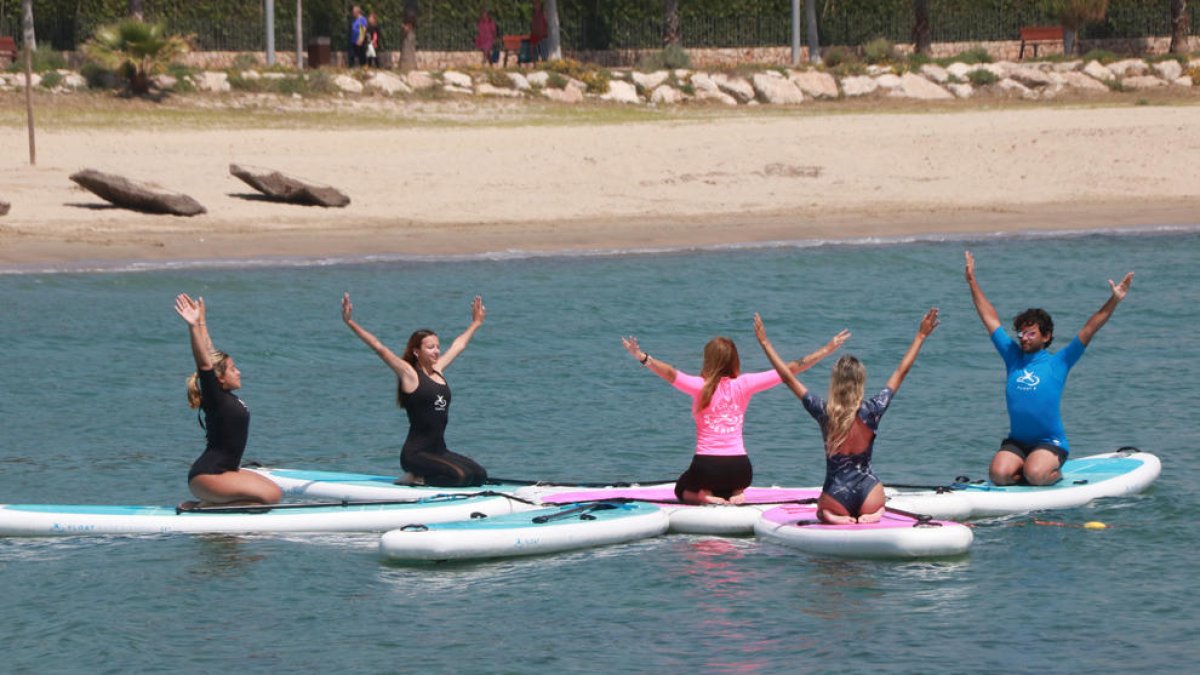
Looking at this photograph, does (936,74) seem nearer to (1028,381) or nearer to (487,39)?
(487,39)

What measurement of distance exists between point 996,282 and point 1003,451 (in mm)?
12271

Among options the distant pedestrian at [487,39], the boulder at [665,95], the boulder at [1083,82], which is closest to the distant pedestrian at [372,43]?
the distant pedestrian at [487,39]

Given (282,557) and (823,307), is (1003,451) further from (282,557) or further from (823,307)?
(823,307)

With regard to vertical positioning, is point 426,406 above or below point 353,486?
above

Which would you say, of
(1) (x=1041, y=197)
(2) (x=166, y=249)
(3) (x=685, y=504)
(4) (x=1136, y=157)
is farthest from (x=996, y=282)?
(3) (x=685, y=504)

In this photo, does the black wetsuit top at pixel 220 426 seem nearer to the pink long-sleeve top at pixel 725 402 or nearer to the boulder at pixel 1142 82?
the pink long-sleeve top at pixel 725 402

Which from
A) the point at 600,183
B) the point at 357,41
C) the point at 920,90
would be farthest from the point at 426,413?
the point at 920,90

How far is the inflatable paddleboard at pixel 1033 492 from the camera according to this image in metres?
12.6

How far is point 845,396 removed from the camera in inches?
437

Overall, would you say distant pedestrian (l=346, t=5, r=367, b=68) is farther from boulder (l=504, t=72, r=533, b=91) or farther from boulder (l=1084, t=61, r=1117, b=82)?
boulder (l=1084, t=61, r=1117, b=82)

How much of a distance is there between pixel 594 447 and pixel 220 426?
4359 millimetres

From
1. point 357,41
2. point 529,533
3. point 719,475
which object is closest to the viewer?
point 529,533

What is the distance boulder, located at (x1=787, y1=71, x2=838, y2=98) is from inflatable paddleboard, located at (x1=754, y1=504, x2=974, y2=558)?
3011 cm

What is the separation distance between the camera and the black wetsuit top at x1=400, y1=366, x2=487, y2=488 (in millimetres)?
12648
